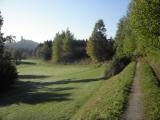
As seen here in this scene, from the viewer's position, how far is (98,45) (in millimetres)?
103625

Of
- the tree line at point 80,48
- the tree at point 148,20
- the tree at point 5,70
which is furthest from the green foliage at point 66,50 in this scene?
the tree at point 148,20

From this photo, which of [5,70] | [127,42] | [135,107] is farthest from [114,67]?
[135,107]

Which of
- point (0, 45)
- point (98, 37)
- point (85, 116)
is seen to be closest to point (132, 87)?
point (85, 116)

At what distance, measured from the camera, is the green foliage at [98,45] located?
102 m

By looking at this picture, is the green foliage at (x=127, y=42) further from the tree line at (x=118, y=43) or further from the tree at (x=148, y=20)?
the tree at (x=148, y=20)

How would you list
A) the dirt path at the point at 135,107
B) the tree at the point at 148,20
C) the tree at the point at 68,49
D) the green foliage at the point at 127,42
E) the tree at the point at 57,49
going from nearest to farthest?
the dirt path at the point at 135,107, the tree at the point at 148,20, the green foliage at the point at 127,42, the tree at the point at 68,49, the tree at the point at 57,49

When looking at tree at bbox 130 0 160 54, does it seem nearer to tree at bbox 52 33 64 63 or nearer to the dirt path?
the dirt path

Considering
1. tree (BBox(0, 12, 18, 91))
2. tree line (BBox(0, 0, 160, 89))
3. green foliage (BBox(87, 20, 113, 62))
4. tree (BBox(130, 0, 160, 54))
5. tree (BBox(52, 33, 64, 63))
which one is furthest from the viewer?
tree (BBox(52, 33, 64, 63))

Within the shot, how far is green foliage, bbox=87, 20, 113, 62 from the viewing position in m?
102

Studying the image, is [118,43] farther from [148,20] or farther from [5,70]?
[148,20]

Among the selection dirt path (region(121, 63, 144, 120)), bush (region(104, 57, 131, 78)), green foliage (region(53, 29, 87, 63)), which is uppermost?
green foliage (region(53, 29, 87, 63))

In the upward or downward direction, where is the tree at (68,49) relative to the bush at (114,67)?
upward

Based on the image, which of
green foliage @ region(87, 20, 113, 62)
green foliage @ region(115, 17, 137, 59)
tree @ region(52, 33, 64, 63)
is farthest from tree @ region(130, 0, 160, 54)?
tree @ region(52, 33, 64, 63)

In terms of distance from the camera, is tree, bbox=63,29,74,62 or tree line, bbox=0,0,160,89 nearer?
tree line, bbox=0,0,160,89
